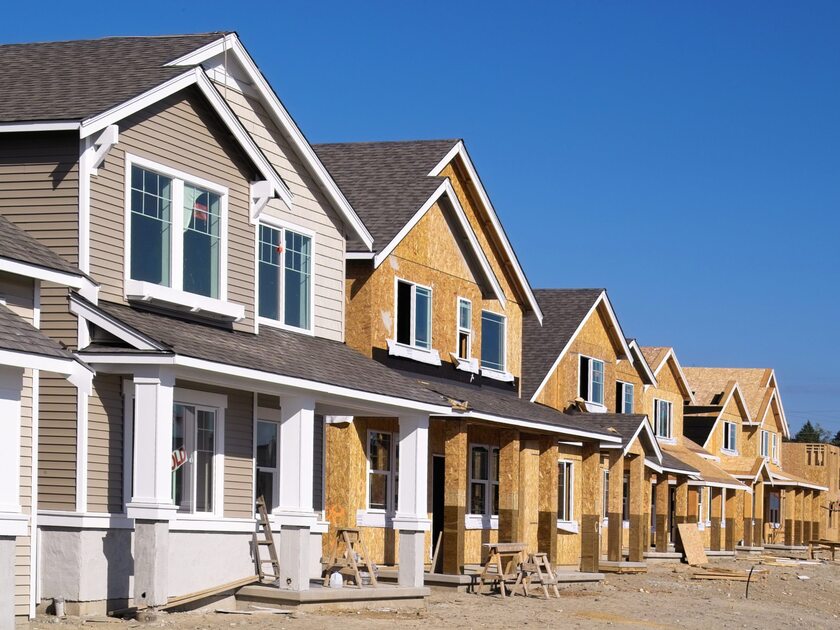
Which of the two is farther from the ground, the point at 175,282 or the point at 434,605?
the point at 175,282

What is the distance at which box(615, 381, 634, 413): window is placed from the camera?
44.6 metres

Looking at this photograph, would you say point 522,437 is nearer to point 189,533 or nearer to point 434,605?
point 434,605

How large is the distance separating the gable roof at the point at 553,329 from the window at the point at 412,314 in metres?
7.56

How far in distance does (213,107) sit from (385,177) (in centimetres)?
958

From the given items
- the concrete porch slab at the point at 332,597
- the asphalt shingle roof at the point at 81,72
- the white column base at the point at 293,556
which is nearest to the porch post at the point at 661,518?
the concrete porch slab at the point at 332,597

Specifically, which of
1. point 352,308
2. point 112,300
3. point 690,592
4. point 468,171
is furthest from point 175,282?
point 690,592

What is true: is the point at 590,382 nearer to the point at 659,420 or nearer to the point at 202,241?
the point at 659,420

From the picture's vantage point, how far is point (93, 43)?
2273 cm

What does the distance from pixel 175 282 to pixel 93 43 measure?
4.83 meters

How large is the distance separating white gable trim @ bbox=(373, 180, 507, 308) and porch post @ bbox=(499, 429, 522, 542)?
3855 mm

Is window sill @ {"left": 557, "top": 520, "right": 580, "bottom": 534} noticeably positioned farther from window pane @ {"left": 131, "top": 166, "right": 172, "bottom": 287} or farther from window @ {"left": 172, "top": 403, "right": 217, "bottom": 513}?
window pane @ {"left": 131, "top": 166, "right": 172, "bottom": 287}

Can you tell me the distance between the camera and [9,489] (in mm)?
14352

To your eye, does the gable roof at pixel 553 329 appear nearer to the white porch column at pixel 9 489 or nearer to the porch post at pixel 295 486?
the porch post at pixel 295 486

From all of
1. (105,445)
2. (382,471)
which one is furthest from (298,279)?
(105,445)
